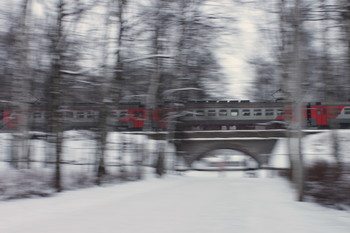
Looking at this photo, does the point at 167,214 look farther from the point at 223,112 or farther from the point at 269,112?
the point at 269,112

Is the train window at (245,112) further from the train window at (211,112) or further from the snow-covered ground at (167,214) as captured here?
Result: the snow-covered ground at (167,214)

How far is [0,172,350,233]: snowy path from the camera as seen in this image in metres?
5.03

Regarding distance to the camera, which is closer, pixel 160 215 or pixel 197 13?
pixel 160 215

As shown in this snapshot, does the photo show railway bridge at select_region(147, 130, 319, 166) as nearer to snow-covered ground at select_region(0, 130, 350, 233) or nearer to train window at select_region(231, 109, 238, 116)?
train window at select_region(231, 109, 238, 116)

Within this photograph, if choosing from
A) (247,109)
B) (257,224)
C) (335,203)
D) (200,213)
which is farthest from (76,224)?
(247,109)

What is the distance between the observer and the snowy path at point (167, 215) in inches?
198

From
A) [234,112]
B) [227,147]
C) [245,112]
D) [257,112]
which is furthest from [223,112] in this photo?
[227,147]

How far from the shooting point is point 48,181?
339 inches

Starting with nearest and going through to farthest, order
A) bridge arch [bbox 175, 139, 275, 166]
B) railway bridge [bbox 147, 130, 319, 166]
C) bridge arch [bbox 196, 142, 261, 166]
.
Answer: railway bridge [bbox 147, 130, 319, 166], bridge arch [bbox 175, 139, 275, 166], bridge arch [bbox 196, 142, 261, 166]

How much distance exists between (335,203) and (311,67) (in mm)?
6198

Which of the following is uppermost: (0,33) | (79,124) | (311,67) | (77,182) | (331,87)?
(0,33)

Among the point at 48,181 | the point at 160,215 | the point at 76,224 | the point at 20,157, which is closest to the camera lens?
the point at 76,224

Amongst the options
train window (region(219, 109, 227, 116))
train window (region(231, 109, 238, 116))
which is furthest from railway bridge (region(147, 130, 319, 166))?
train window (region(219, 109, 227, 116))

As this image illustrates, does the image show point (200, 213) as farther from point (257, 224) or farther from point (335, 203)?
point (335, 203)
